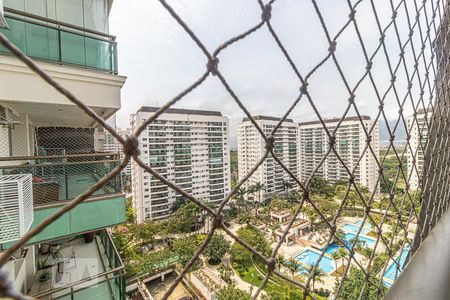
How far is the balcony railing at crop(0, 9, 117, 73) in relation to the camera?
1.34 metres

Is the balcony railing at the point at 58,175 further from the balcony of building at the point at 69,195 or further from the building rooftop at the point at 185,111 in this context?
the building rooftop at the point at 185,111

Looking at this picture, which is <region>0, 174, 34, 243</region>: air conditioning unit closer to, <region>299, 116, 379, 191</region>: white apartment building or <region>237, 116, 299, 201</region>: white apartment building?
<region>299, 116, 379, 191</region>: white apartment building

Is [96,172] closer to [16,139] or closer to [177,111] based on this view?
[16,139]

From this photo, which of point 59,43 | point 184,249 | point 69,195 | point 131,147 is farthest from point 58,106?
point 184,249

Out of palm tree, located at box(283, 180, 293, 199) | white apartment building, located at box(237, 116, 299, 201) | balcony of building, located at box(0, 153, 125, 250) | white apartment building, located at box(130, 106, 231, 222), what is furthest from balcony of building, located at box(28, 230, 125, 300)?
palm tree, located at box(283, 180, 293, 199)

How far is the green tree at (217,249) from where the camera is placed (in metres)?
8.59

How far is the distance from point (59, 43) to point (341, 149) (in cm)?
1769

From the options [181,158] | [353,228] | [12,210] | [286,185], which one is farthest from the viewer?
[286,185]

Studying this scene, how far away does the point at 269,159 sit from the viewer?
17.2 meters

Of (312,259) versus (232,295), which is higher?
(232,295)

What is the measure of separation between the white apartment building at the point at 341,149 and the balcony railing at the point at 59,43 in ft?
41.5

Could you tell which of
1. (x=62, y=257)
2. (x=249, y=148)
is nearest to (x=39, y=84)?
(x=62, y=257)

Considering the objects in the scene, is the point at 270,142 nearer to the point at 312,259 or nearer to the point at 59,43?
the point at 59,43

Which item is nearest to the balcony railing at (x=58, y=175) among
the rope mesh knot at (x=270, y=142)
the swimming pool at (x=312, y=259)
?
the rope mesh knot at (x=270, y=142)
